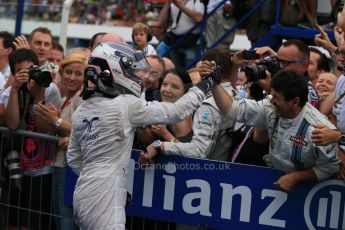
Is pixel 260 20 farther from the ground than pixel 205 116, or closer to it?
farther from the ground

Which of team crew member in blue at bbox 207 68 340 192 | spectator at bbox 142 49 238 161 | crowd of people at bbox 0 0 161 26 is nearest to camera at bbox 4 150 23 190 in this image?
spectator at bbox 142 49 238 161

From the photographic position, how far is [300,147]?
5.85m

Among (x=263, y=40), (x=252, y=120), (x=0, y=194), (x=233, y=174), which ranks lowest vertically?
(x=0, y=194)

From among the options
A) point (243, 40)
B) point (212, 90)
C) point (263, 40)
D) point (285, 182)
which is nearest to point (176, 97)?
point (212, 90)

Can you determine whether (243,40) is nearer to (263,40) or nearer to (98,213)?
(263,40)

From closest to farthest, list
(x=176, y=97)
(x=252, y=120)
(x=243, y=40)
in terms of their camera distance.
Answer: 1. (x=252, y=120)
2. (x=176, y=97)
3. (x=243, y=40)

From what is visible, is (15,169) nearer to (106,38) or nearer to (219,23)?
(106,38)

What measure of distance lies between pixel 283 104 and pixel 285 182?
1.92 feet

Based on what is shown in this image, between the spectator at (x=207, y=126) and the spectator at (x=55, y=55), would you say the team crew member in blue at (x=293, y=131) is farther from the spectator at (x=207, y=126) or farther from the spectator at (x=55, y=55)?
the spectator at (x=55, y=55)

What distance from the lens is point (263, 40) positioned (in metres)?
10.1

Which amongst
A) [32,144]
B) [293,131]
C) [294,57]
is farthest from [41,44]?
[293,131]

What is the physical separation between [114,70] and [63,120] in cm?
141

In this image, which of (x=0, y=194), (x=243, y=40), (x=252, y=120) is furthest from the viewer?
(x=243, y=40)

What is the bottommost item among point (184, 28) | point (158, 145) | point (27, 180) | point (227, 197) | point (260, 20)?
point (27, 180)
